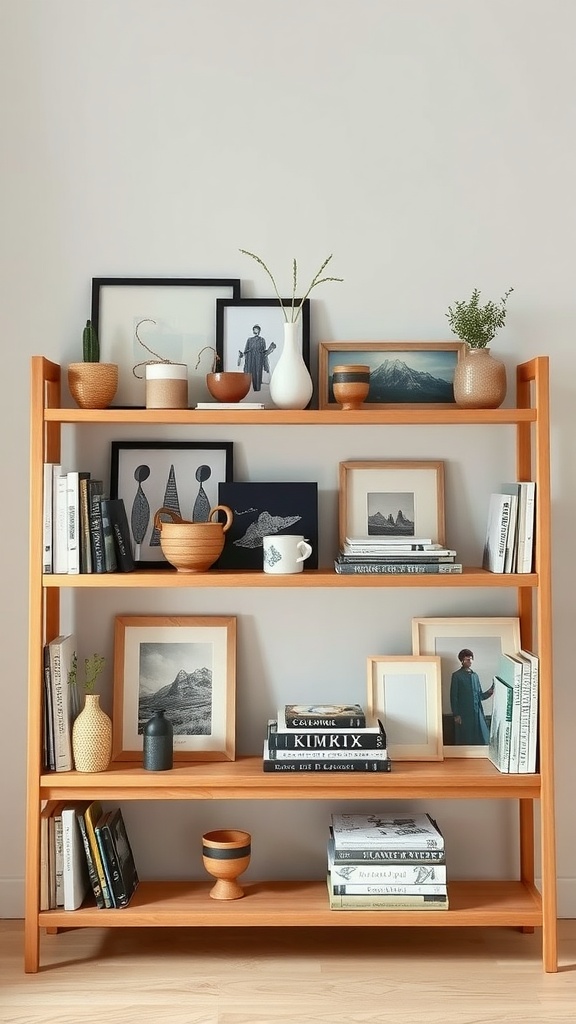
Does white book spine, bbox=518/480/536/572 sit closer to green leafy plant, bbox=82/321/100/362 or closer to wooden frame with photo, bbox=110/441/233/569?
wooden frame with photo, bbox=110/441/233/569

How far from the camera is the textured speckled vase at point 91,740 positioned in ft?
7.50

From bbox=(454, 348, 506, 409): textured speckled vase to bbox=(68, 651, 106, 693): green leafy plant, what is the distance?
112 cm

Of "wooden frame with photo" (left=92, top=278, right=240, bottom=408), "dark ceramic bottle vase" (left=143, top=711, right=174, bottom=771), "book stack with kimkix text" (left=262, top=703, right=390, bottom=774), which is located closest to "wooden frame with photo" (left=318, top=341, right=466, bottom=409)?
"wooden frame with photo" (left=92, top=278, right=240, bottom=408)

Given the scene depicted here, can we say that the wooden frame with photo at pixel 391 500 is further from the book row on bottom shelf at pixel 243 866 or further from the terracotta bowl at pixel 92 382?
the book row on bottom shelf at pixel 243 866

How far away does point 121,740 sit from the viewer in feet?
8.14

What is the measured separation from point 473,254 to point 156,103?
0.92m

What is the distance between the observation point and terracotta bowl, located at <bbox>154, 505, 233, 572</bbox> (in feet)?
7.50

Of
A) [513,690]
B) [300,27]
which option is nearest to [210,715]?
[513,690]

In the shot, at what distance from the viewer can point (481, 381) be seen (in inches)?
92.6

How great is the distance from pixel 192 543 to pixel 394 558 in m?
0.48

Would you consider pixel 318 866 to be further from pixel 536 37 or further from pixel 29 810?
pixel 536 37

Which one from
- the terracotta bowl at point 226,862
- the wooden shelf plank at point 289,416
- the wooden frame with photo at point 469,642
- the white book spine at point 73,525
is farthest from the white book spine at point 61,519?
the wooden frame with photo at point 469,642

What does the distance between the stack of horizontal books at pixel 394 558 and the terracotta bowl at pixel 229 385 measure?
0.46 metres

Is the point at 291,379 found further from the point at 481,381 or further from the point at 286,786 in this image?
the point at 286,786
